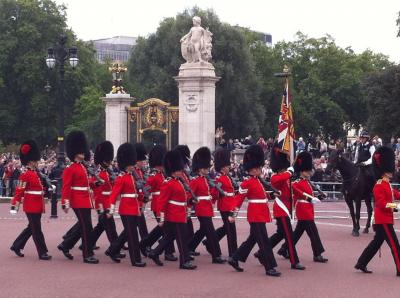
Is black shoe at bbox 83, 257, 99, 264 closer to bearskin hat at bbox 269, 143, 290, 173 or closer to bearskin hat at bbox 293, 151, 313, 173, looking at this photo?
bearskin hat at bbox 269, 143, 290, 173

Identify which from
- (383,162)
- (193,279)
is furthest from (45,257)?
(383,162)

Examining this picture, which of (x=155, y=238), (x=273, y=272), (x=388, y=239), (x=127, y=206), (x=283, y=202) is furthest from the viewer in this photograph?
(x=155, y=238)

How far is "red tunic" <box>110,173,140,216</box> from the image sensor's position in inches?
505

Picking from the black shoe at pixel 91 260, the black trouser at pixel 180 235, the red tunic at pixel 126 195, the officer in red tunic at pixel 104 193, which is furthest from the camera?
the officer in red tunic at pixel 104 193

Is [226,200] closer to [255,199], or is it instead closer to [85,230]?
[255,199]

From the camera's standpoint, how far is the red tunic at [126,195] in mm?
12836

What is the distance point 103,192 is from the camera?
14141 millimetres

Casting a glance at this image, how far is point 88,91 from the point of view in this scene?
52.8 metres

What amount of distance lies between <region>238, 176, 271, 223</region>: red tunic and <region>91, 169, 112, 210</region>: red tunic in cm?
272

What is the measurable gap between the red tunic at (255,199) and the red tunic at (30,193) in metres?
3.20

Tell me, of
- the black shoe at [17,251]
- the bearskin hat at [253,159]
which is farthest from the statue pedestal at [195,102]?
the bearskin hat at [253,159]

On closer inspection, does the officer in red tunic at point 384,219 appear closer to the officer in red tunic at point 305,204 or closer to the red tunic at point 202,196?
the officer in red tunic at point 305,204

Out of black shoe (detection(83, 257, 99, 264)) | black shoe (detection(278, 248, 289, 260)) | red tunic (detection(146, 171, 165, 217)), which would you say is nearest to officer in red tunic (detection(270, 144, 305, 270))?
black shoe (detection(278, 248, 289, 260))

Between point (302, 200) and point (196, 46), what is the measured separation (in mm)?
17551
